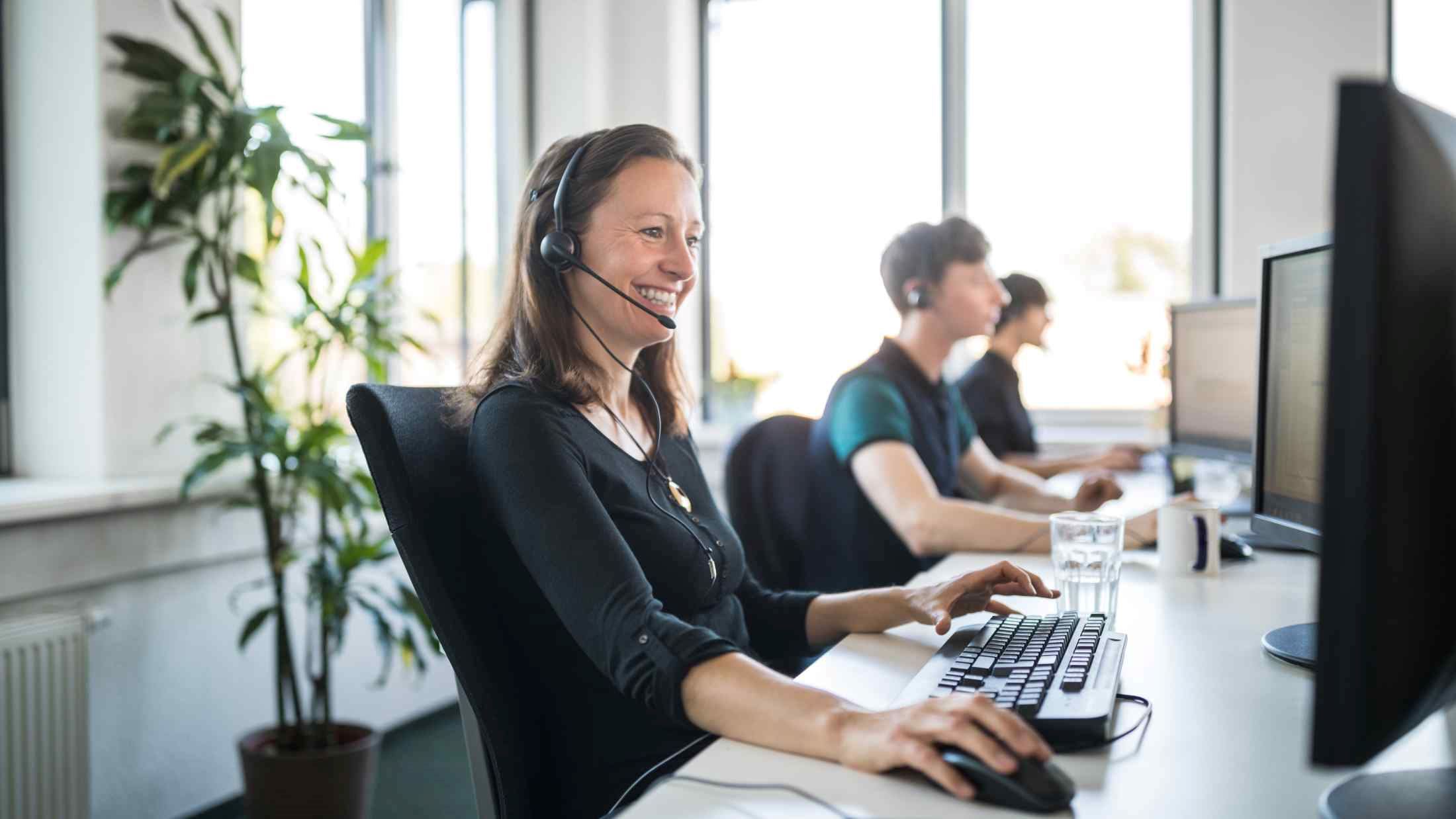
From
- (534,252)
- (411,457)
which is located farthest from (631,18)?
(411,457)

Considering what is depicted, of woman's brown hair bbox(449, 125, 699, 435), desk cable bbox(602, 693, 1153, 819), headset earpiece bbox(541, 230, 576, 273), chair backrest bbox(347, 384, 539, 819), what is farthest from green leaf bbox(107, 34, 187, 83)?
desk cable bbox(602, 693, 1153, 819)

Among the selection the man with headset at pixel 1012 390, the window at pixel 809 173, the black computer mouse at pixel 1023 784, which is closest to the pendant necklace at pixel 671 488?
the black computer mouse at pixel 1023 784

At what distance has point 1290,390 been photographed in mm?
1268

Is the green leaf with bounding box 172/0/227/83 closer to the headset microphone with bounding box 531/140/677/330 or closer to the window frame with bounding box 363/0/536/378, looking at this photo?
the window frame with bounding box 363/0/536/378

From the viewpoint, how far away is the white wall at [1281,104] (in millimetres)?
3602

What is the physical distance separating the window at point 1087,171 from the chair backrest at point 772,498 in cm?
213

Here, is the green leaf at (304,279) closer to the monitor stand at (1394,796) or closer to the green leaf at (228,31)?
the green leaf at (228,31)

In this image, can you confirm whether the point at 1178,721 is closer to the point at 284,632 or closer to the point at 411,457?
the point at 411,457

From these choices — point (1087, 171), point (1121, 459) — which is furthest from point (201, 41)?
point (1087, 171)

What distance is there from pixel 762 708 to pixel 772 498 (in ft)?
3.95

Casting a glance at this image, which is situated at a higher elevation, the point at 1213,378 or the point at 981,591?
the point at 1213,378

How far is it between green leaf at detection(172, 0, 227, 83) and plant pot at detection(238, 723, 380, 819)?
4.55 ft

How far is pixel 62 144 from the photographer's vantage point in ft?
7.53

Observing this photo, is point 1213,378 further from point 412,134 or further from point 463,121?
point 463,121
